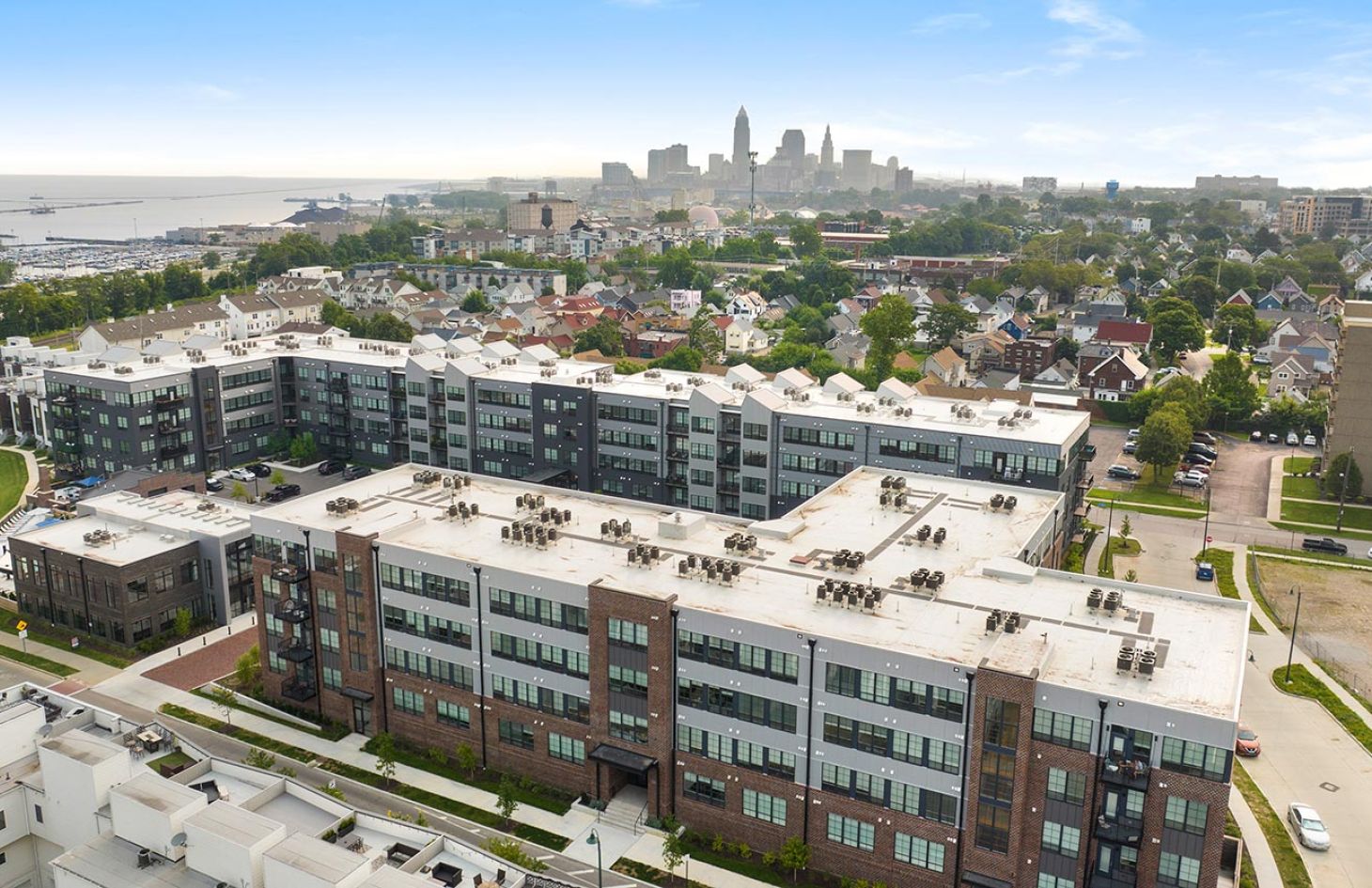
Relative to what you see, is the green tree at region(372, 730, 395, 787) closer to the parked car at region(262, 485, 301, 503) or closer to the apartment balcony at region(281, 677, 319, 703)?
the apartment balcony at region(281, 677, 319, 703)

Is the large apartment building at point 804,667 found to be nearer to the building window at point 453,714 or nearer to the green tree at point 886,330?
the building window at point 453,714

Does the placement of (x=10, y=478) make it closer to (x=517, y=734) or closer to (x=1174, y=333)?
(x=517, y=734)

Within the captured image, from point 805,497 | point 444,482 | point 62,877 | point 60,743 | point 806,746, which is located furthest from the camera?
point 805,497

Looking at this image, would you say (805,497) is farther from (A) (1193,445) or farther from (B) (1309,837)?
A: (A) (1193,445)

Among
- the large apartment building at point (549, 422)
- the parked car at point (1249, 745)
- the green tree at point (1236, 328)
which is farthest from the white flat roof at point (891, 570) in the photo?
the green tree at point (1236, 328)

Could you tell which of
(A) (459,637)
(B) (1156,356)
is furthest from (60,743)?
(B) (1156,356)

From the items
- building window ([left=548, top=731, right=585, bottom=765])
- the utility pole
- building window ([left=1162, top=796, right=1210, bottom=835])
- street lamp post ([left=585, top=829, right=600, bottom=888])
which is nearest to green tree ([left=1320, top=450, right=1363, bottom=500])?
the utility pole

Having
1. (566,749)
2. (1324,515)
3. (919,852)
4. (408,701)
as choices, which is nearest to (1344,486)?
(1324,515)
